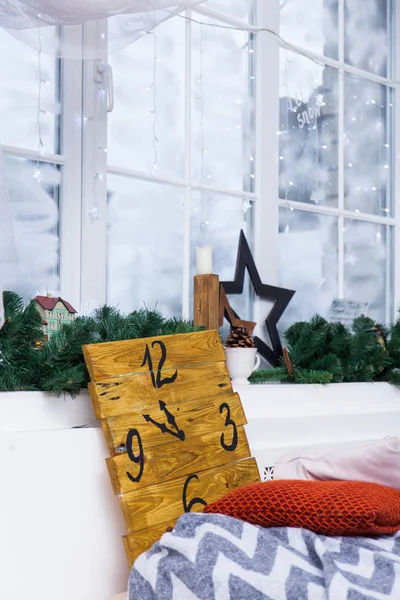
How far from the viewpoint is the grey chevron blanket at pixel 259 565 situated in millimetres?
1062

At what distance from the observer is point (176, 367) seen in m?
1.67

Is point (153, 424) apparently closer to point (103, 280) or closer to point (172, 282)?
point (103, 280)

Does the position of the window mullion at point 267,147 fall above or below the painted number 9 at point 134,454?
above

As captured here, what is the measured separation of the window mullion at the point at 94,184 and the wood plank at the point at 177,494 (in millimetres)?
590

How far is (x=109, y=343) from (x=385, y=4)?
84.7 inches

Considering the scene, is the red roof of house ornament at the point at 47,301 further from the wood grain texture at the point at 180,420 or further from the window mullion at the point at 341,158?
the window mullion at the point at 341,158

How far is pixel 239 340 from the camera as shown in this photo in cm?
201

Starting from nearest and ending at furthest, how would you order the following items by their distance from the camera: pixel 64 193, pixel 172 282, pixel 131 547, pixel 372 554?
pixel 372 554 → pixel 131 547 → pixel 64 193 → pixel 172 282

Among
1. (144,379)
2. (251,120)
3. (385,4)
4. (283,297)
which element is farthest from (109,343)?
(385,4)

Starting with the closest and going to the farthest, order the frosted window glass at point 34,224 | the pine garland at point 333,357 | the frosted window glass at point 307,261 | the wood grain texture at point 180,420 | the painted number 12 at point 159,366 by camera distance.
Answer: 1. the wood grain texture at point 180,420
2. the painted number 12 at point 159,366
3. the frosted window glass at point 34,224
4. the pine garland at point 333,357
5. the frosted window glass at point 307,261

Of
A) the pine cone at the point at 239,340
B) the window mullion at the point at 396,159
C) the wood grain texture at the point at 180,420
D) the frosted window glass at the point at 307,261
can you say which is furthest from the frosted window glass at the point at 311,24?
the wood grain texture at the point at 180,420

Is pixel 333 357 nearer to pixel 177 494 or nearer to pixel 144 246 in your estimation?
pixel 144 246

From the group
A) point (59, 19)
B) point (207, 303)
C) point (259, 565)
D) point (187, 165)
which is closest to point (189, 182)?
point (187, 165)

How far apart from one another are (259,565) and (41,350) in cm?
69
